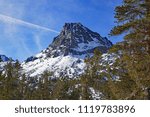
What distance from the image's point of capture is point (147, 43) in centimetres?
2405

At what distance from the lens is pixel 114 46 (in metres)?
25.2

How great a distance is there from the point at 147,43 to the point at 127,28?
175 cm

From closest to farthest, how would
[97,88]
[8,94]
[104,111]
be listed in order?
[104,111], [97,88], [8,94]

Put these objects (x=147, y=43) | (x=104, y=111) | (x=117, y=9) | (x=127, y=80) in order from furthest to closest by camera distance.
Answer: (x=127, y=80)
(x=117, y=9)
(x=147, y=43)
(x=104, y=111)

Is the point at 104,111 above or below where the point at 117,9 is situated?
below

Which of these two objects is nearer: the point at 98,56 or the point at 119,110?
the point at 119,110

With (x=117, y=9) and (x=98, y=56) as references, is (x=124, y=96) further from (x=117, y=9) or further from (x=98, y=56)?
(x=98, y=56)

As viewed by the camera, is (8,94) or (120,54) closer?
(120,54)

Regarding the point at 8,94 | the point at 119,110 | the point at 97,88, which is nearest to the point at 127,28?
the point at 119,110

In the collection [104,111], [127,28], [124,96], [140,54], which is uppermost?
[127,28]

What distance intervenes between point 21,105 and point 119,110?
3.37m

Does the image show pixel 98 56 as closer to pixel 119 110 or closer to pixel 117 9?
pixel 117 9

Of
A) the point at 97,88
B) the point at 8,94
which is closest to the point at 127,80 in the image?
the point at 97,88

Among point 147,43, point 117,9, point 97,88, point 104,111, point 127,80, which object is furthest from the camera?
point 97,88
